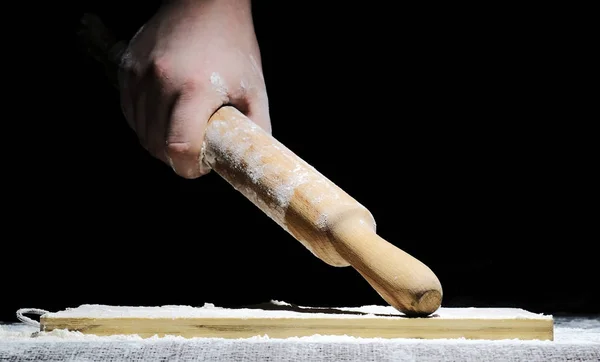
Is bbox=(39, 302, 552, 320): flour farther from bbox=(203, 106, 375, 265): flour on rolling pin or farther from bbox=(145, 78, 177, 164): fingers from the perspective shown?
bbox=(145, 78, 177, 164): fingers

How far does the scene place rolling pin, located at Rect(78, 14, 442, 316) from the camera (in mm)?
765

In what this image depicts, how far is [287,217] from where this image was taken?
2.79 ft

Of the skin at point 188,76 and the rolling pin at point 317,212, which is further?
the skin at point 188,76

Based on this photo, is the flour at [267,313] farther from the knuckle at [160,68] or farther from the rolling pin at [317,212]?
the knuckle at [160,68]

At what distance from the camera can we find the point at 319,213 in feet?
2.68

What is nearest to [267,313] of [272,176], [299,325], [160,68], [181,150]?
[299,325]

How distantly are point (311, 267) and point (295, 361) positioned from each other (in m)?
0.80

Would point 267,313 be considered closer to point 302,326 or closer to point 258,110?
point 302,326

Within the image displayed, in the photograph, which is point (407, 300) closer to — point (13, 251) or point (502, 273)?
point (502, 273)

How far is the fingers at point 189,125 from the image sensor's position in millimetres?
969

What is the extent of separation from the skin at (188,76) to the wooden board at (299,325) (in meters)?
0.28

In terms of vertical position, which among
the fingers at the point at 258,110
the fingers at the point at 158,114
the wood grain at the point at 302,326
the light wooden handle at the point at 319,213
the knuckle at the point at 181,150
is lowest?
the wood grain at the point at 302,326

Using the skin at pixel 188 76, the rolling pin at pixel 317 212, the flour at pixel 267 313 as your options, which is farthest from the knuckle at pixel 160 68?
the flour at pixel 267 313

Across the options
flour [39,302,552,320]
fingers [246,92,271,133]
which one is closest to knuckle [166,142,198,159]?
fingers [246,92,271,133]
